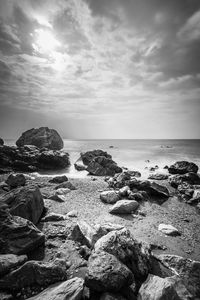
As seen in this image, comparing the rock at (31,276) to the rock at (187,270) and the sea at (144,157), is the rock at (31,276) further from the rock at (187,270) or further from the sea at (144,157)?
the sea at (144,157)

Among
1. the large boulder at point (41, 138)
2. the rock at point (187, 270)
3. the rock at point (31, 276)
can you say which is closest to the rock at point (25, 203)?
the rock at point (31, 276)

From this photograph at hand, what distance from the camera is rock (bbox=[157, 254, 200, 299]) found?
3658 mm

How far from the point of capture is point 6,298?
10.2 ft

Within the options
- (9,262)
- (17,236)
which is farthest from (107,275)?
(17,236)

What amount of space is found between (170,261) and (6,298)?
4.30 m

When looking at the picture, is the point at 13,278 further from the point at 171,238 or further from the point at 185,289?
the point at 171,238

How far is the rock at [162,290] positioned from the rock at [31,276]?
6.35ft

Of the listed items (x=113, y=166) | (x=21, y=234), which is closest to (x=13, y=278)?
(x=21, y=234)

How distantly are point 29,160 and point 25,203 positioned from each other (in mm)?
22417

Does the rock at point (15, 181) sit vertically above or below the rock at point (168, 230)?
above

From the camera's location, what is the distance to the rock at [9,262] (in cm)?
344

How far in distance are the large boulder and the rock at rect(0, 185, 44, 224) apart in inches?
2453

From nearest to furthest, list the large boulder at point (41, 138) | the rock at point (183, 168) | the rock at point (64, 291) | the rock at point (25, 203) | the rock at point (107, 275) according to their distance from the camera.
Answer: the rock at point (64, 291), the rock at point (107, 275), the rock at point (25, 203), the rock at point (183, 168), the large boulder at point (41, 138)

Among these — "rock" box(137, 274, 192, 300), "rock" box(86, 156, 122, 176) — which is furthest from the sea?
"rock" box(137, 274, 192, 300)
